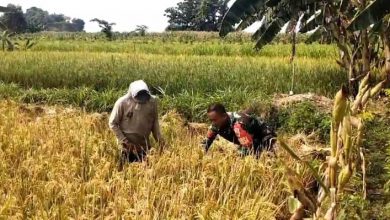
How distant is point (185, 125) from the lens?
6629mm

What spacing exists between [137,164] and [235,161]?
2.50 feet

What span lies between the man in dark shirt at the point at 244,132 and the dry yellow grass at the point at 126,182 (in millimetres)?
134

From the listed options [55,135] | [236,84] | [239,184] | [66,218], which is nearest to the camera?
[66,218]

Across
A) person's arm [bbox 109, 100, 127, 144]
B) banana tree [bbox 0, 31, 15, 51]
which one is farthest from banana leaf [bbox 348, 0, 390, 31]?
banana tree [bbox 0, 31, 15, 51]

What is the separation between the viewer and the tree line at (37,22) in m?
42.1

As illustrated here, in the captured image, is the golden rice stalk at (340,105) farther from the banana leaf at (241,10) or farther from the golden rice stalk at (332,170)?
the banana leaf at (241,10)

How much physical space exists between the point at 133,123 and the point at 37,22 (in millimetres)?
60324

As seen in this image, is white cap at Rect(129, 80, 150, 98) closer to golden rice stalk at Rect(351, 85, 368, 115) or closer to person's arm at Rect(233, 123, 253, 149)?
person's arm at Rect(233, 123, 253, 149)

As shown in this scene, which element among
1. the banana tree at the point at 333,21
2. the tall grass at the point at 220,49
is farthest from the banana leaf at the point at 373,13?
the tall grass at the point at 220,49

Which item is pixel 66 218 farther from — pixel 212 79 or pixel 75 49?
pixel 75 49

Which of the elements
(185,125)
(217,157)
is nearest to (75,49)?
(185,125)

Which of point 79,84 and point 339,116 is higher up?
point 339,116

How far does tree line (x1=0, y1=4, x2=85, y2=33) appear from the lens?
42.1 meters

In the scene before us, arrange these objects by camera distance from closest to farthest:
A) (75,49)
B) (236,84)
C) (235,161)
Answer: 1. (235,161)
2. (236,84)
3. (75,49)
